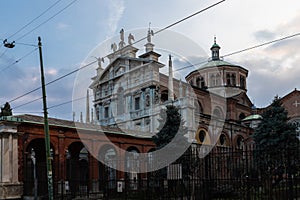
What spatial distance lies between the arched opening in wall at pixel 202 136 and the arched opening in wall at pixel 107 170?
13018mm

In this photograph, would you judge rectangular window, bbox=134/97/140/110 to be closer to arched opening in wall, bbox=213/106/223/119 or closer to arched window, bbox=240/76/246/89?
arched opening in wall, bbox=213/106/223/119

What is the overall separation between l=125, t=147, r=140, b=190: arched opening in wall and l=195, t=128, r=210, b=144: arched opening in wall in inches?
415

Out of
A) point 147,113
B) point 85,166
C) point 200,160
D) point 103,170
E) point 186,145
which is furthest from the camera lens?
point 147,113

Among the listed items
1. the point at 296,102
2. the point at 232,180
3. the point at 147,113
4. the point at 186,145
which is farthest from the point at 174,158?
the point at 296,102

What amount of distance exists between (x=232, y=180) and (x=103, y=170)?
10299mm

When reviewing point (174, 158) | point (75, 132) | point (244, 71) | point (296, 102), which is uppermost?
point (244, 71)

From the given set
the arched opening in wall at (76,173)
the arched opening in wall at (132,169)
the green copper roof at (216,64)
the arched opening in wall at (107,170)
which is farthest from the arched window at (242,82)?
the arched opening in wall at (76,173)

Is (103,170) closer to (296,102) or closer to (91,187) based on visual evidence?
(91,187)

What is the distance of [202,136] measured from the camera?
45.3 meters

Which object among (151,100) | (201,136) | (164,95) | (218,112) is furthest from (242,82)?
(151,100)

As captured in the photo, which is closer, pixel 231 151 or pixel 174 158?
pixel 231 151

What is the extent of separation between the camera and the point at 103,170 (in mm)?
24406

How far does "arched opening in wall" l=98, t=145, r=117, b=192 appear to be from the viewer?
2212 cm

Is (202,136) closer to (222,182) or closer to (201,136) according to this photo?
(201,136)
